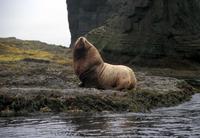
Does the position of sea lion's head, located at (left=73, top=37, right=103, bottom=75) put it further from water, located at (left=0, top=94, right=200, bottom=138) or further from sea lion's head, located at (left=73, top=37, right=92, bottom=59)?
water, located at (left=0, top=94, right=200, bottom=138)

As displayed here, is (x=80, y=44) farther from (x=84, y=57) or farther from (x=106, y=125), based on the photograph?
(x=106, y=125)

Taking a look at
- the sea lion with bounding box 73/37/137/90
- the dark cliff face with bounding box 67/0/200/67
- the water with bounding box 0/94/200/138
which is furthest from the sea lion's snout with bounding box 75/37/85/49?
the dark cliff face with bounding box 67/0/200/67

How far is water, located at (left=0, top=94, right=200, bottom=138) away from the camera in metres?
14.2

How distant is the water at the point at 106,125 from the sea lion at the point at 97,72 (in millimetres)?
4513

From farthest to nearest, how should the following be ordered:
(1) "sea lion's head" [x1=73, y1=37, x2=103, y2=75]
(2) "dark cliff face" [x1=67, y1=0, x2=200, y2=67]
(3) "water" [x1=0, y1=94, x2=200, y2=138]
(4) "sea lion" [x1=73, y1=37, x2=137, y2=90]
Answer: (2) "dark cliff face" [x1=67, y1=0, x2=200, y2=67], (1) "sea lion's head" [x1=73, y1=37, x2=103, y2=75], (4) "sea lion" [x1=73, y1=37, x2=137, y2=90], (3) "water" [x1=0, y1=94, x2=200, y2=138]

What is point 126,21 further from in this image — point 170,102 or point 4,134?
point 4,134

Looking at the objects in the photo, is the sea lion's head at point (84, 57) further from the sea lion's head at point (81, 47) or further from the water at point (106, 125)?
the water at point (106, 125)

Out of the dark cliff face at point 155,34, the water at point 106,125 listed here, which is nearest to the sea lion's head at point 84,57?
the water at point 106,125

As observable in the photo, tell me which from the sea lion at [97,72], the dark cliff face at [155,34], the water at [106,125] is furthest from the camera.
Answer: the dark cliff face at [155,34]

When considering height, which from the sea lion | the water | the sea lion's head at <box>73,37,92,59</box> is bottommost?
the water

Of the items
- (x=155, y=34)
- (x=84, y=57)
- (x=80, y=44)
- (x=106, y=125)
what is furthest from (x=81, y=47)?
(x=155, y=34)

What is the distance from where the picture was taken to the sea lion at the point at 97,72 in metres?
23.8

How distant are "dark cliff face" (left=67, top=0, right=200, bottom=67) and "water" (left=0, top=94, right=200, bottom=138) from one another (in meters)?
31.1

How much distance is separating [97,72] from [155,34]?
96.2 ft
